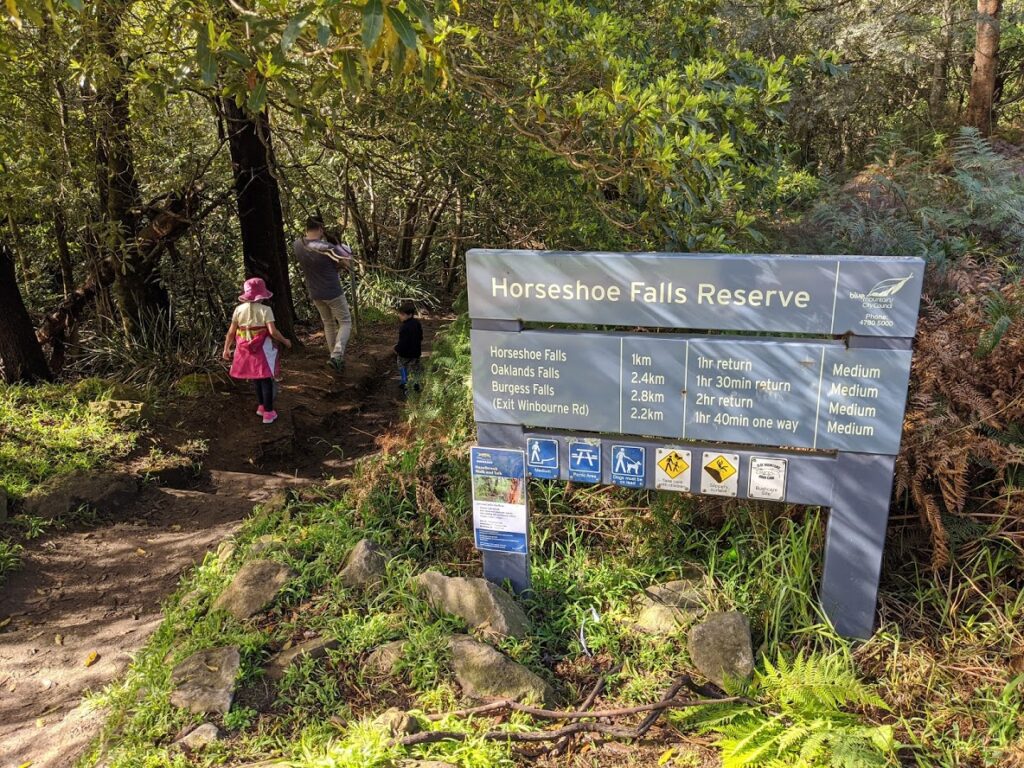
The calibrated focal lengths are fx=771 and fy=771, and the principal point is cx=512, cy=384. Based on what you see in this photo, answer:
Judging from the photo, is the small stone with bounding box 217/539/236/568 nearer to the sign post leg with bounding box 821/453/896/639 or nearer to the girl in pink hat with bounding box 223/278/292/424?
the girl in pink hat with bounding box 223/278/292/424

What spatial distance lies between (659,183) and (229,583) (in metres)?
3.22

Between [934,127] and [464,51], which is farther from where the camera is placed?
[934,127]

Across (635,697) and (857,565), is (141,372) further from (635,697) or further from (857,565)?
(857,565)

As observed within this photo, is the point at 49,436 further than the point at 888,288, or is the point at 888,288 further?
the point at 49,436

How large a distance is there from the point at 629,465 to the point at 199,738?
2284mm

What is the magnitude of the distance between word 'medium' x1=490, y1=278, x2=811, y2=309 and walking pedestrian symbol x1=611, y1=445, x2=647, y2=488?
2.42 feet

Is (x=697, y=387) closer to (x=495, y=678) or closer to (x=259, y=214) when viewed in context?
(x=495, y=678)

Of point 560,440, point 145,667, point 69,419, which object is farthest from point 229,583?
point 69,419

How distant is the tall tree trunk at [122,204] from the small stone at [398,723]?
5.78 m

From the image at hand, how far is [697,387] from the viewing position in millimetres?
3662

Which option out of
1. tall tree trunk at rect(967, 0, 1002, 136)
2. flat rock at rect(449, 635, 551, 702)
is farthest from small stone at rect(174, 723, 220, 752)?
tall tree trunk at rect(967, 0, 1002, 136)

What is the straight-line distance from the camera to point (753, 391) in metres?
3.57

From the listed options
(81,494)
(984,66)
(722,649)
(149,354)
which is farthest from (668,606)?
Result: (984,66)

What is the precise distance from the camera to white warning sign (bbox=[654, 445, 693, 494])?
3.75 meters
